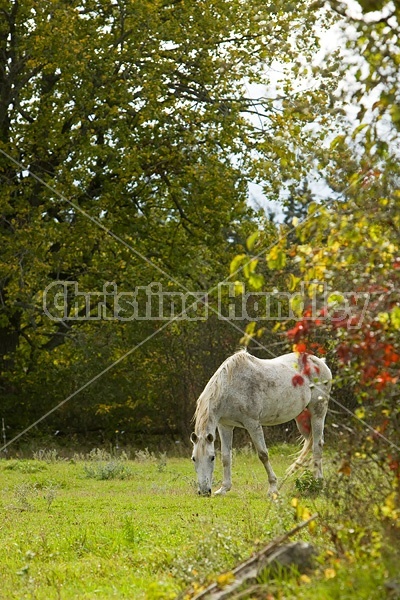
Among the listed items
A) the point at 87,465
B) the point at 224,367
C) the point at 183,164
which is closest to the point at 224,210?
the point at 183,164

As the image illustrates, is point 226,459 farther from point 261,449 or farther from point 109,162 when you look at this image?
point 109,162

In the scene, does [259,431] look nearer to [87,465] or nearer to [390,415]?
[87,465]

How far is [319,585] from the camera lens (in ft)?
16.6

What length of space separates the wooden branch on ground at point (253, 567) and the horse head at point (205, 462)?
6.34 metres

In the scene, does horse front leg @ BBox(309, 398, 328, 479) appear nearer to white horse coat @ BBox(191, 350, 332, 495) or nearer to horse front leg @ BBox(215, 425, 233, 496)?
white horse coat @ BBox(191, 350, 332, 495)

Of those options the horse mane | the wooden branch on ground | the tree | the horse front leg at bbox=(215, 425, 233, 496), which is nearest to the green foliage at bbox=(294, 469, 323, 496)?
the horse front leg at bbox=(215, 425, 233, 496)

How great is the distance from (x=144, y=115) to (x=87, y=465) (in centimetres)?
918

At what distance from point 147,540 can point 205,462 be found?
136 inches

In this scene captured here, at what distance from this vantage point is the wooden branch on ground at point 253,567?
5.29 m

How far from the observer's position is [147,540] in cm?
868

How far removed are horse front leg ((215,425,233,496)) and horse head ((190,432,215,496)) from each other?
0.96 feet

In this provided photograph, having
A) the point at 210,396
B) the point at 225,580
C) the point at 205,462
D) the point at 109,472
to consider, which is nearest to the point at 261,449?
the point at 205,462

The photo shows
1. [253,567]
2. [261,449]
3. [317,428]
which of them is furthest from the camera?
[317,428]

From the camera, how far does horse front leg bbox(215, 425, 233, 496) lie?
40.9 ft
